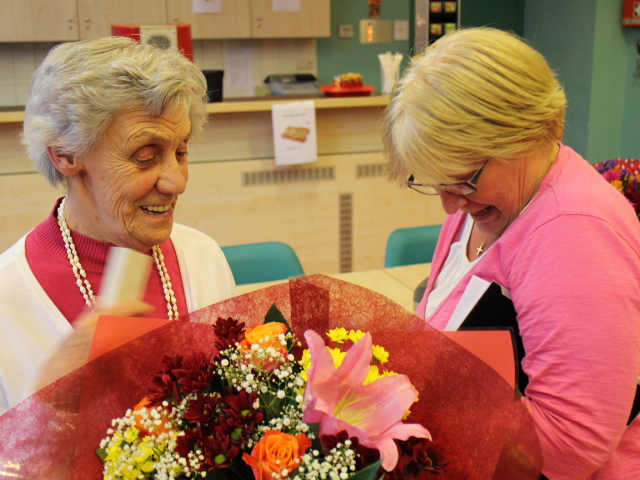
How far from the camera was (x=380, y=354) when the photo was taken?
0.75m

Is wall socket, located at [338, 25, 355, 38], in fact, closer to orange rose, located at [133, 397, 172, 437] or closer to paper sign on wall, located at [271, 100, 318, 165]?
paper sign on wall, located at [271, 100, 318, 165]

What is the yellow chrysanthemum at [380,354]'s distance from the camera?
0.75 metres

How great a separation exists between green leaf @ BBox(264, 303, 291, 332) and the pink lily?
0.16m

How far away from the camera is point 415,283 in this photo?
7.34 ft

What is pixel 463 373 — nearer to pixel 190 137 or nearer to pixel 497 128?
pixel 497 128

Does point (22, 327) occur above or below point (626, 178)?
below

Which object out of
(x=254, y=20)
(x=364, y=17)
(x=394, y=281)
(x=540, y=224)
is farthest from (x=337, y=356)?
(x=364, y=17)

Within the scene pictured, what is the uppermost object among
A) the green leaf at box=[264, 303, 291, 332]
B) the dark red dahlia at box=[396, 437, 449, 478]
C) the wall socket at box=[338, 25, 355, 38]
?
the wall socket at box=[338, 25, 355, 38]

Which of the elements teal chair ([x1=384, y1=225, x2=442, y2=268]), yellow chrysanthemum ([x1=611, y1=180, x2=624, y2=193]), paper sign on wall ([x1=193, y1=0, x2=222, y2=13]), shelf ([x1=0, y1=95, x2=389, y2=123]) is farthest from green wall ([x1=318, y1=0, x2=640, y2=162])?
yellow chrysanthemum ([x1=611, y1=180, x2=624, y2=193])

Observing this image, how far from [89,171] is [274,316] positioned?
0.61 meters

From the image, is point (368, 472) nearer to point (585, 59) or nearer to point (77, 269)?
point (77, 269)

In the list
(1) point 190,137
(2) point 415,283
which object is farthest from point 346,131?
(1) point 190,137

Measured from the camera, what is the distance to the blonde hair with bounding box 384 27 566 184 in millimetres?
1017

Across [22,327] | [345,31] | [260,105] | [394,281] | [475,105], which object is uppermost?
[345,31]
